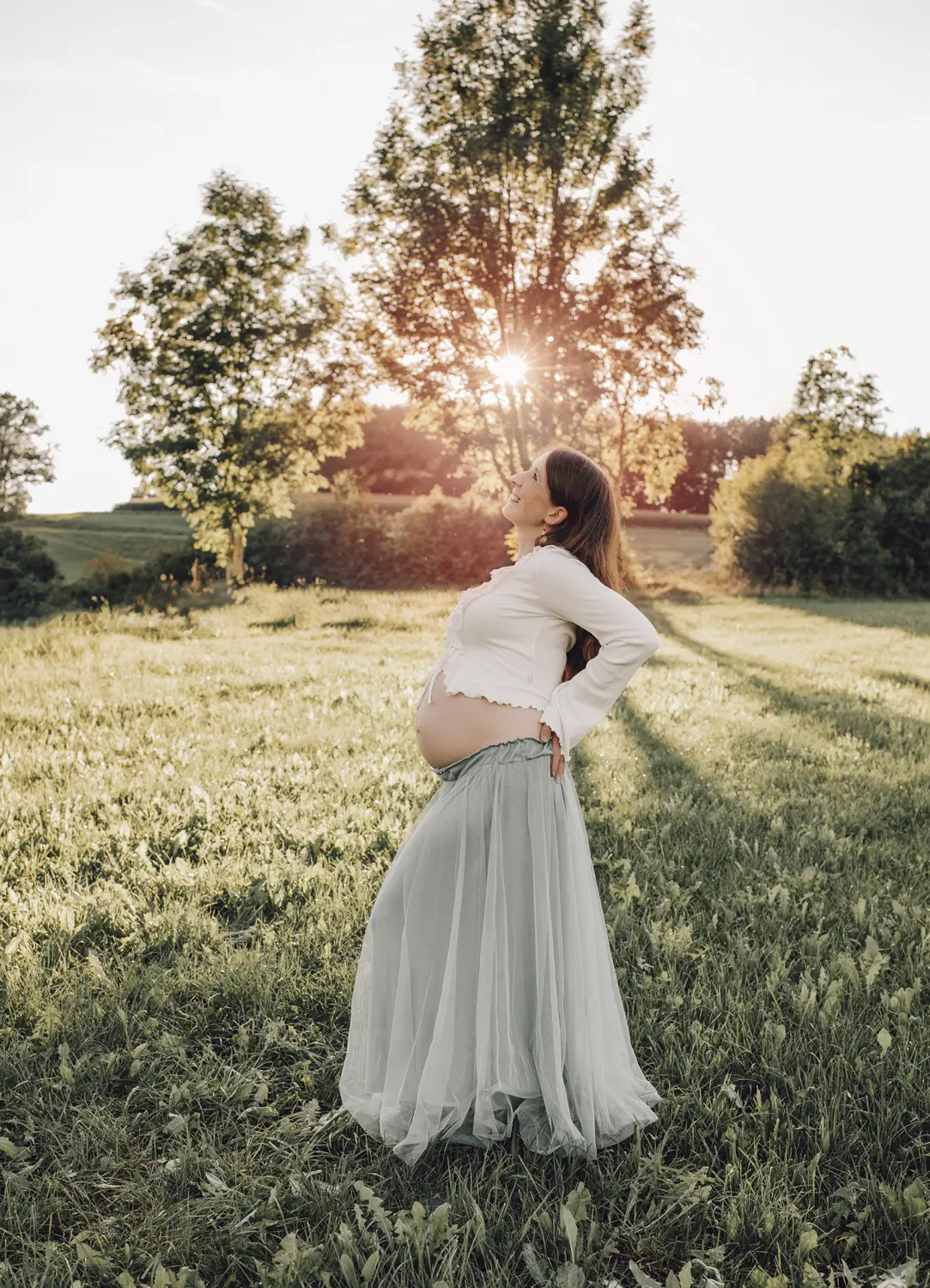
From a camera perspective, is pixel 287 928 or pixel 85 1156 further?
pixel 287 928

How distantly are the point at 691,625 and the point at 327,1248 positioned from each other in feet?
64.7

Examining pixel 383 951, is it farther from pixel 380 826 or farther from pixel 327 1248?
pixel 380 826

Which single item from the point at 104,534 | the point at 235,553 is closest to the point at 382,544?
the point at 235,553

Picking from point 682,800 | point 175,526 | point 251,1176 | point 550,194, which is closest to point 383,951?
point 251,1176

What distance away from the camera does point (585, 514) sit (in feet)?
10.1

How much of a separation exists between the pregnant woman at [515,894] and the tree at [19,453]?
7265cm

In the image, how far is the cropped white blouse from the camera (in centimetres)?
292

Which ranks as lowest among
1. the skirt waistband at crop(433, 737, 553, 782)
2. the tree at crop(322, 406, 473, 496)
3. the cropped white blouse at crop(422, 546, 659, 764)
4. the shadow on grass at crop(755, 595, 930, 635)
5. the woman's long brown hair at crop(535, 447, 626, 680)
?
the shadow on grass at crop(755, 595, 930, 635)

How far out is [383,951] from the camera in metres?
3.17

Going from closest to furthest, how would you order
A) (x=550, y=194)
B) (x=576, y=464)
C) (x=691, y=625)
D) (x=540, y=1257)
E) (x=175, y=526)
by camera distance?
1. (x=540, y=1257)
2. (x=576, y=464)
3. (x=550, y=194)
4. (x=691, y=625)
5. (x=175, y=526)

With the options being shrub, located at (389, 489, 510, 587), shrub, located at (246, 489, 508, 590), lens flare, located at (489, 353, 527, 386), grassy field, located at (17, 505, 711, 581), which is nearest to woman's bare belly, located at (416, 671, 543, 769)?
lens flare, located at (489, 353, 527, 386)

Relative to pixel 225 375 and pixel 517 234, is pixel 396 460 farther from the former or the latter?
pixel 517 234

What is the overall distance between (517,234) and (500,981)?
20186 millimetres

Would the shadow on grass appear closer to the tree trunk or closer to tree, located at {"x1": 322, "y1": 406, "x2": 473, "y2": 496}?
the tree trunk
